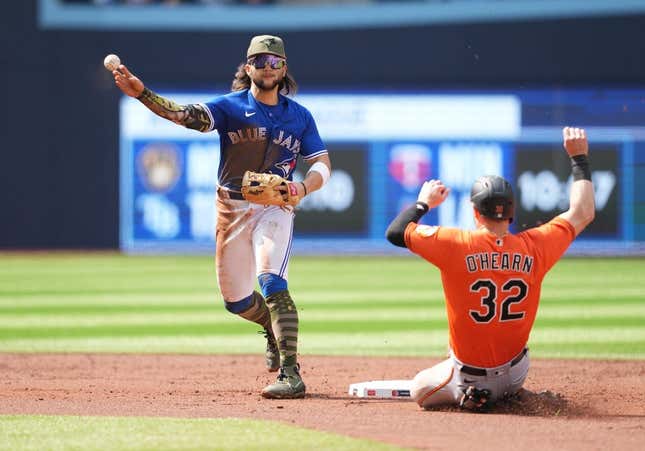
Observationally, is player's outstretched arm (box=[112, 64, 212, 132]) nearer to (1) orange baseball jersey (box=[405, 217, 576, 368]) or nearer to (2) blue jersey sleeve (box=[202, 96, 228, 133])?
(2) blue jersey sleeve (box=[202, 96, 228, 133])

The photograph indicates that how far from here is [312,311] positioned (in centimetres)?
1204

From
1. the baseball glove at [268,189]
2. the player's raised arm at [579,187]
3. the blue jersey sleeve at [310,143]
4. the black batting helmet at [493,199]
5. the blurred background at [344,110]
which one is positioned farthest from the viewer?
the blurred background at [344,110]

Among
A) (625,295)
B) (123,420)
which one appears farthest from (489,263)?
(625,295)

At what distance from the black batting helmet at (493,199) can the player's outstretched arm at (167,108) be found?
186 centimetres

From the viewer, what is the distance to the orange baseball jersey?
5477 millimetres

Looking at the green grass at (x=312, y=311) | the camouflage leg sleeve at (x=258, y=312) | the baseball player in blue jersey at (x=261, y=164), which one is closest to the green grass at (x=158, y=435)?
the baseball player in blue jersey at (x=261, y=164)

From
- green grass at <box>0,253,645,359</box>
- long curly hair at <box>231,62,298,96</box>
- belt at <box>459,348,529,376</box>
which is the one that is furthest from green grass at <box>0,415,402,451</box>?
green grass at <box>0,253,645,359</box>

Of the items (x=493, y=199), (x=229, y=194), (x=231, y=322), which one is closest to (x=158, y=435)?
(x=493, y=199)

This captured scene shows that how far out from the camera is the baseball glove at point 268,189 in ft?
20.9

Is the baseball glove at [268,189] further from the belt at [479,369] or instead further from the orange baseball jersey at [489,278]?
the belt at [479,369]

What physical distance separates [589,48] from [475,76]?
2148 mm

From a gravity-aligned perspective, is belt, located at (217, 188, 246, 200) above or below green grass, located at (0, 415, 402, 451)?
above

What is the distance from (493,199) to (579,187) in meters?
0.53

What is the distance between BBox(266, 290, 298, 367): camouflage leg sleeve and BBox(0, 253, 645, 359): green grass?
2808mm
